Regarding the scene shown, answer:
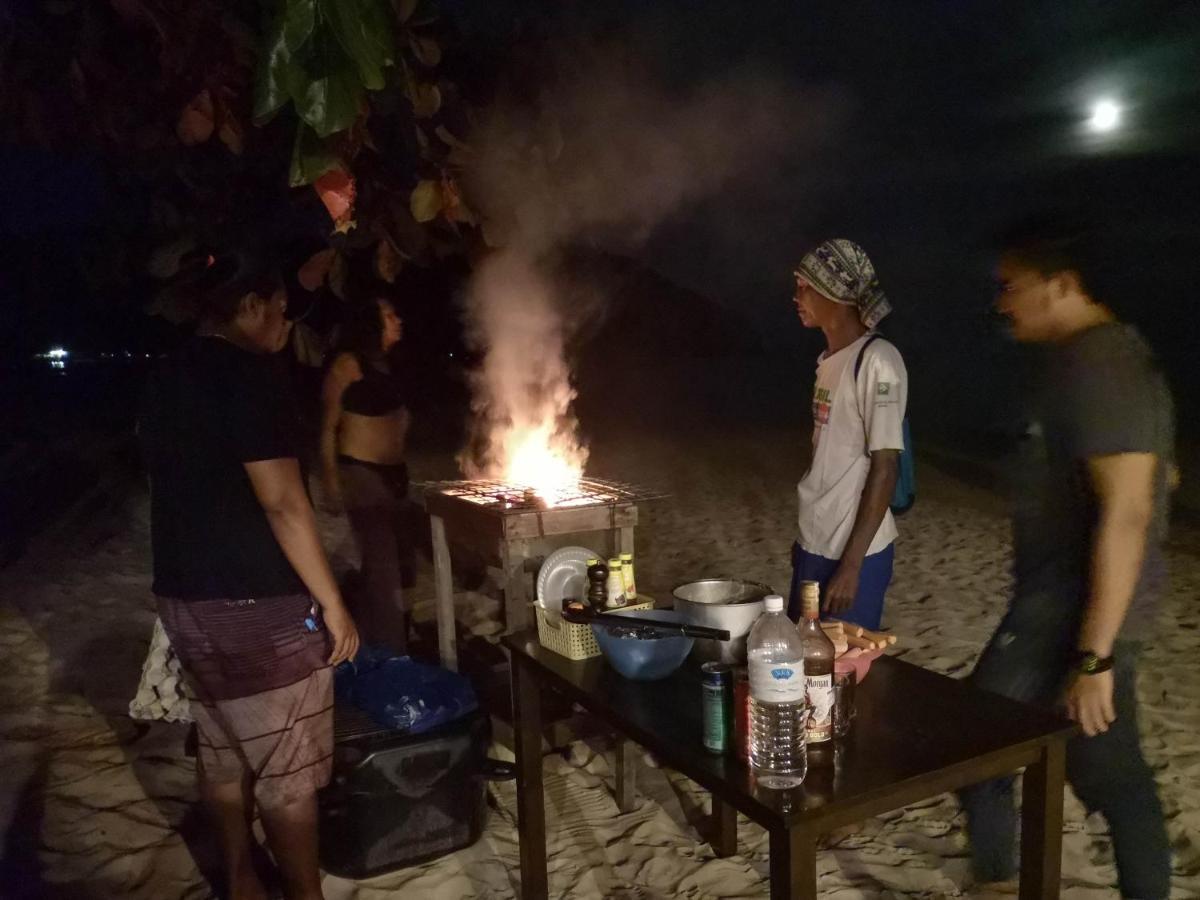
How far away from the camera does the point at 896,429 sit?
9.78ft

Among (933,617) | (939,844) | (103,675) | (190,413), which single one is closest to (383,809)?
(190,413)

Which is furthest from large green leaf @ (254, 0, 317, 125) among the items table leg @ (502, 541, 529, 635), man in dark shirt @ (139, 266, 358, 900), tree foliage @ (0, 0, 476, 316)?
table leg @ (502, 541, 529, 635)

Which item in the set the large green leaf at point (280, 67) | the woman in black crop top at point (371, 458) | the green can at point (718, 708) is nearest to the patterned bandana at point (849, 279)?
the green can at point (718, 708)

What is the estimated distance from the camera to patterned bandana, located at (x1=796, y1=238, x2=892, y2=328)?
10.2 ft

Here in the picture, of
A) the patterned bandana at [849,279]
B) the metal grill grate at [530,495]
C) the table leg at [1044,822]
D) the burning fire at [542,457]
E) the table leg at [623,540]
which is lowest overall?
the table leg at [1044,822]

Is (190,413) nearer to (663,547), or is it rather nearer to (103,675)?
(103,675)

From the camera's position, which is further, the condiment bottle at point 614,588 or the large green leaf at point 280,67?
the condiment bottle at point 614,588

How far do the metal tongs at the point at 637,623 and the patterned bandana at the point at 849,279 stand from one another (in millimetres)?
1372

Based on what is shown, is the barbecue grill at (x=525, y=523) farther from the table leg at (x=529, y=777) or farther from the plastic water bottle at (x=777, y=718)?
the plastic water bottle at (x=777, y=718)

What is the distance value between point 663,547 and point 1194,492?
805cm

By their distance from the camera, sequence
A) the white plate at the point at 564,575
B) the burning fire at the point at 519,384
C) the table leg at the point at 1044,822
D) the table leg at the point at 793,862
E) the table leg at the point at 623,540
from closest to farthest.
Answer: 1. the table leg at the point at 793,862
2. the table leg at the point at 1044,822
3. the white plate at the point at 564,575
4. the table leg at the point at 623,540
5. the burning fire at the point at 519,384

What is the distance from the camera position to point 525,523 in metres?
3.98

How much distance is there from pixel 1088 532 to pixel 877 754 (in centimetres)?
111

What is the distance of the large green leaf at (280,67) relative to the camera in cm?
154
